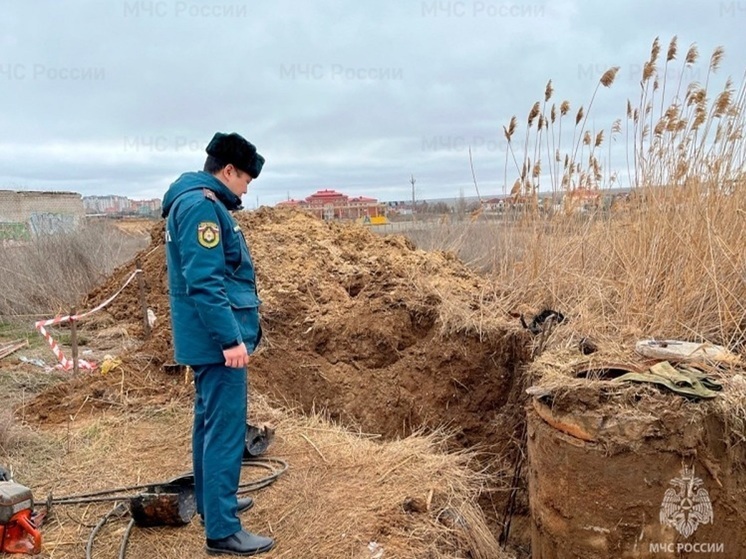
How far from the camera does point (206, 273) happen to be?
2.26 m

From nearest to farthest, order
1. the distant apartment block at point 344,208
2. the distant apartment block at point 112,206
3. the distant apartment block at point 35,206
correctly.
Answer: the distant apartment block at point 344,208 → the distant apartment block at point 35,206 → the distant apartment block at point 112,206

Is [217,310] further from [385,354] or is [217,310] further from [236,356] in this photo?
[385,354]

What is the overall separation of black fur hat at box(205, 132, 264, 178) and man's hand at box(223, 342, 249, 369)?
0.80 meters

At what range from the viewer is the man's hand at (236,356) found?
7.61ft

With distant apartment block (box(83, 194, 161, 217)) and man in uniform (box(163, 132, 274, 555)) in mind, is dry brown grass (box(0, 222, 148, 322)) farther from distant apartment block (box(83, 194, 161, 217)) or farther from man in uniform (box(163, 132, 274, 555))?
distant apartment block (box(83, 194, 161, 217))

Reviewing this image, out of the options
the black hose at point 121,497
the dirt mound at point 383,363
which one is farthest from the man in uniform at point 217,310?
the dirt mound at point 383,363

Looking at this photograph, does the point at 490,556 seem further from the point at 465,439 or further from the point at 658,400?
the point at 465,439

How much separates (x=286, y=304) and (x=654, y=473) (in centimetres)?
385

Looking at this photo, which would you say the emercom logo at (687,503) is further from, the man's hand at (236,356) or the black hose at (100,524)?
the black hose at (100,524)

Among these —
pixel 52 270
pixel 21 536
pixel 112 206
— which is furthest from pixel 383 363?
pixel 112 206

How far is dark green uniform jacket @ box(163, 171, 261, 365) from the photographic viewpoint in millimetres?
2270

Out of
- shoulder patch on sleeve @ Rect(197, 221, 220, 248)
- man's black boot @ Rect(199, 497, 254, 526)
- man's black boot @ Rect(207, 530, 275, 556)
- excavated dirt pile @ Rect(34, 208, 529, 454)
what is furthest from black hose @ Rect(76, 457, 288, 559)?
shoulder patch on sleeve @ Rect(197, 221, 220, 248)

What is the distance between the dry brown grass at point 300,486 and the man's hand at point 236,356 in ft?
3.34

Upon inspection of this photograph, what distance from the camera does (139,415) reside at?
14.3ft
